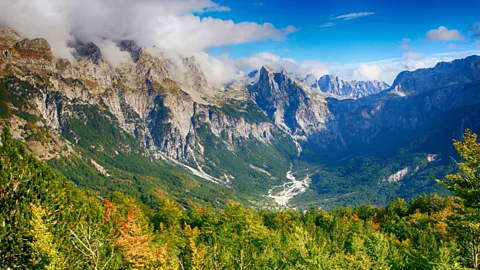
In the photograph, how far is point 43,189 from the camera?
34.0 meters

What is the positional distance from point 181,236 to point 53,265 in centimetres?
4905

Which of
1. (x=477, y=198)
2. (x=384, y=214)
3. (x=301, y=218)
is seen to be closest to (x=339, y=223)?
(x=301, y=218)

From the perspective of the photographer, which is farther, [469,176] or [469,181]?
[469,176]

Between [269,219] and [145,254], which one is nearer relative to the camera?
[145,254]

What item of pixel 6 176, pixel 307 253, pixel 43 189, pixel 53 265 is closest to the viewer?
pixel 53 265

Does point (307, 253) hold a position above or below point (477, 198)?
below

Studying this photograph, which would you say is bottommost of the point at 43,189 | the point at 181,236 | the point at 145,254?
the point at 181,236

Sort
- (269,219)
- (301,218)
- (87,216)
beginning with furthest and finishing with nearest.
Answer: (301,218) → (269,219) → (87,216)

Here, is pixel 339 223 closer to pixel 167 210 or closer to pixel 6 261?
pixel 167 210

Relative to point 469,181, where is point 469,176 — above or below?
above

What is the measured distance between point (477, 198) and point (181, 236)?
197ft

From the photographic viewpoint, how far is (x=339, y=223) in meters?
94.1

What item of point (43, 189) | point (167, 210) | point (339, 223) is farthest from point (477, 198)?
point (167, 210)

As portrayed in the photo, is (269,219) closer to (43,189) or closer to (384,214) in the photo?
(384,214)
